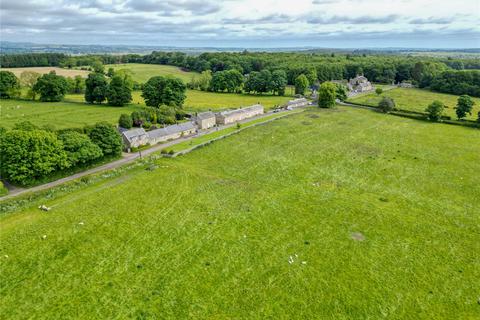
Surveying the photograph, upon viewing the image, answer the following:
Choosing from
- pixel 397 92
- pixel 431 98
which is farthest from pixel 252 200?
pixel 397 92

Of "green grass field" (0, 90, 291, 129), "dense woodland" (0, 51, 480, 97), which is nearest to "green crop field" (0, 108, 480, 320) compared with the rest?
"green grass field" (0, 90, 291, 129)

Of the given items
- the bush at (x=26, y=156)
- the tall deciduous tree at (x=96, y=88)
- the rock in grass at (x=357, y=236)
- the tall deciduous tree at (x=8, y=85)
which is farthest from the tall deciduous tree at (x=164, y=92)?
the rock in grass at (x=357, y=236)

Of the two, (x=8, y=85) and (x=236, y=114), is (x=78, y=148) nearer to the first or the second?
(x=236, y=114)

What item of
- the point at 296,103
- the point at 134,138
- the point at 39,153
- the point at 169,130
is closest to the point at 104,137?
the point at 134,138

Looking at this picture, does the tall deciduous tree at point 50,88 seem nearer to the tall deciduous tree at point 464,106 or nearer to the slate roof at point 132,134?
the slate roof at point 132,134

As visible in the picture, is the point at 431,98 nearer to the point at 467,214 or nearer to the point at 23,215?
the point at 467,214

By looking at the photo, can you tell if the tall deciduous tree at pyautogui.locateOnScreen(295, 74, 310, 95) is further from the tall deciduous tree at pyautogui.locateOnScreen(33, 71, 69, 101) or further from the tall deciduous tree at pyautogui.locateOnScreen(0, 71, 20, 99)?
the tall deciduous tree at pyautogui.locateOnScreen(0, 71, 20, 99)
